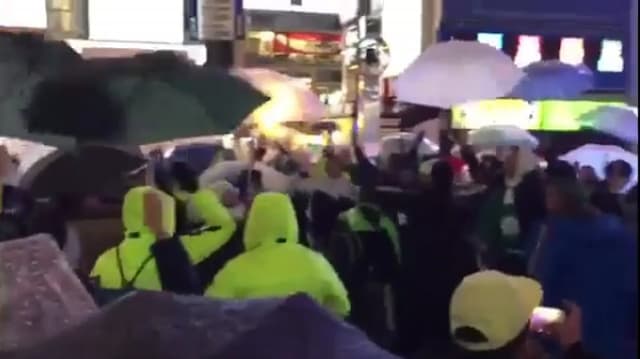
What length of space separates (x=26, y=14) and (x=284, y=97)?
2.63 feet

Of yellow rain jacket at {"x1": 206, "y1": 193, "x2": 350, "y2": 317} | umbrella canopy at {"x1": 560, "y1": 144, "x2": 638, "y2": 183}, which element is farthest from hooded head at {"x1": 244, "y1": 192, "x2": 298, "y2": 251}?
umbrella canopy at {"x1": 560, "y1": 144, "x2": 638, "y2": 183}

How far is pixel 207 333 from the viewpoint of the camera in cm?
164

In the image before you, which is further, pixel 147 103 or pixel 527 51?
pixel 147 103

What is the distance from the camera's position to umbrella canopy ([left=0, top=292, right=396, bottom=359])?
1.61m

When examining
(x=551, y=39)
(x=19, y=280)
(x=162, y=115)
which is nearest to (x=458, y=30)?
(x=551, y=39)

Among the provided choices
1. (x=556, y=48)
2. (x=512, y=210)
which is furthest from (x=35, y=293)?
(x=556, y=48)

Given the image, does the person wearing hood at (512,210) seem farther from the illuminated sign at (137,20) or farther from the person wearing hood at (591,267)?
the illuminated sign at (137,20)

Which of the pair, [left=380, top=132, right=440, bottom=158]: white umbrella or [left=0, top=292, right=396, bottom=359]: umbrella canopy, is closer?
[left=0, top=292, right=396, bottom=359]: umbrella canopy

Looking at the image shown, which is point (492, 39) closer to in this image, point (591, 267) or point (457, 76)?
Result: point (457, 76)

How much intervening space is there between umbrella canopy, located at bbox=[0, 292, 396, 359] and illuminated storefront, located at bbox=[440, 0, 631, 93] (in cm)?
155

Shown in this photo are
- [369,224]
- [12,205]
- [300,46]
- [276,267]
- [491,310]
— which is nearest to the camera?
[491,310]

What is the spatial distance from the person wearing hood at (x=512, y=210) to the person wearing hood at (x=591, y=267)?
0.33 feet

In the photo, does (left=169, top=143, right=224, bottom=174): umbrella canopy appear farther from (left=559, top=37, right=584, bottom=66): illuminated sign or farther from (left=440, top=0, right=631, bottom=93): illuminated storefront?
(left=559, top=37, right=584, bottom=66): illuminated sign

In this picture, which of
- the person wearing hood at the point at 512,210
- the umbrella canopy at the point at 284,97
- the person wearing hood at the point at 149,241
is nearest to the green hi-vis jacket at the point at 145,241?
the person wearing hood at the point at 149,241
